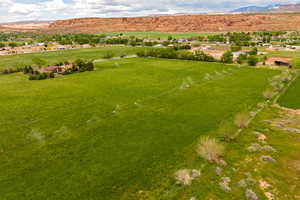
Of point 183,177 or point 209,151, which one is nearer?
point 183,177

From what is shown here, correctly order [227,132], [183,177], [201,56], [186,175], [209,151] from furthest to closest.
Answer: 1. [201,56]
2. [227,132]
3. [209,151]
4. [186,175]
5. [183,177]

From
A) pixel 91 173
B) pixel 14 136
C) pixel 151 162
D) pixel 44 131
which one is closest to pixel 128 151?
pixel 151 162

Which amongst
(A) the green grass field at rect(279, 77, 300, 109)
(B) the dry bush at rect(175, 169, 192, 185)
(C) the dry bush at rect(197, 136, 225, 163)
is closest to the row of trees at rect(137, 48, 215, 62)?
(A) the green grass field at rect(279, 77, 300, 109)

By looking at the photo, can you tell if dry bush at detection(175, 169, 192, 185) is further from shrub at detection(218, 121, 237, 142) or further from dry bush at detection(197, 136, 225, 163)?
shrub at detection(218, 121, 237, 142)

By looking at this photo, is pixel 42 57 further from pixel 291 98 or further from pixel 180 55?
pixel 291 98

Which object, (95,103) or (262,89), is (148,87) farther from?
(262,89)

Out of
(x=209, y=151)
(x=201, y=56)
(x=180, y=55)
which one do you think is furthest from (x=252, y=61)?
(x=209, y=151)

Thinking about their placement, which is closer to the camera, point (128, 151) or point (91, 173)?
point (91, 173)

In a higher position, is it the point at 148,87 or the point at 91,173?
the point at 148,87

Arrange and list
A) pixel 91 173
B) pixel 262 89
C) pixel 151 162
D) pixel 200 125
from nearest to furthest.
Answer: pixel 91 173 → pixel 151 162 → pixel 200 125 → pixel 262 89
